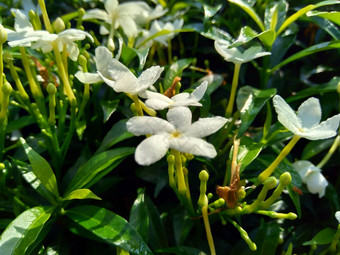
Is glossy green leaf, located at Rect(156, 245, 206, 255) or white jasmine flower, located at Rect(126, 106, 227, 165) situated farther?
glossy green leaf, located at Rect(156, 245, 206, 255)

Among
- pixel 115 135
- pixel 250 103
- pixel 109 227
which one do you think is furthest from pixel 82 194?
pixel 250 103

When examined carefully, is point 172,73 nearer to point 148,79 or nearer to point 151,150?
point 148,79

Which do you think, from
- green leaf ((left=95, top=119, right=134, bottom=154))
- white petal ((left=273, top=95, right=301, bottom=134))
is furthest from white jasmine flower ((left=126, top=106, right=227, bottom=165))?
green leaf ((left=95, top=119, right=134, bottom=154))

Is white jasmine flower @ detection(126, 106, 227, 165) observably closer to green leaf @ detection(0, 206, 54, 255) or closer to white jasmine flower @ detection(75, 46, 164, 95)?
white jasmine flower @ detection(75, 46, 164, 95)

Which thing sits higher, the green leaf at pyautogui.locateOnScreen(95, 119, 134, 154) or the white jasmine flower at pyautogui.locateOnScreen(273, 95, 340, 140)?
the white jasmine flower at pyautogui.locateOnScreen(273, 95, 340, 140)

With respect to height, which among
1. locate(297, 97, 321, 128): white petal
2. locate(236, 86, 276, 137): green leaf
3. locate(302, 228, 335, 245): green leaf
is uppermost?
locate(297, 97, 321, 128): white petal

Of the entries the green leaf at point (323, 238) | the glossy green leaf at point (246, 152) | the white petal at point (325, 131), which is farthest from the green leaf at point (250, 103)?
the green leaf at point (323, 238)
